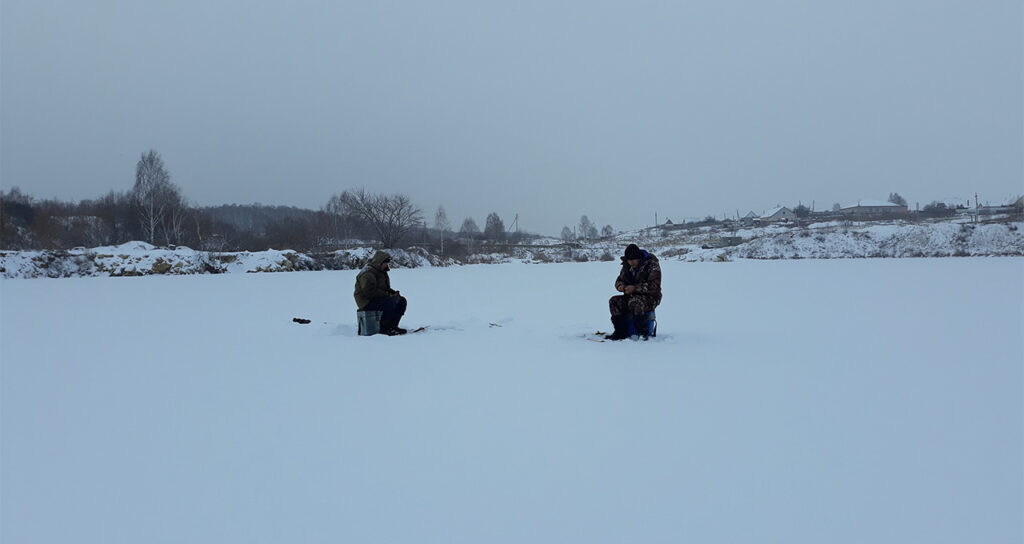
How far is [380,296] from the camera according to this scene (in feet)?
22.4

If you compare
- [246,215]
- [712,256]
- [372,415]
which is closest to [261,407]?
[372,415]

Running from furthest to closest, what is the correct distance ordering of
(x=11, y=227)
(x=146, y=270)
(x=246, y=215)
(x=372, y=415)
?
(x=246, y=215)
(x=11, y=227)
(x=146, y=270)
(x=372, y=415)

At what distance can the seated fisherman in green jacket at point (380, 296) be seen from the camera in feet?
22.2

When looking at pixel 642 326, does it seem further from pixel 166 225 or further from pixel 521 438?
pixel 166 225

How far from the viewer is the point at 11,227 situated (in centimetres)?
3225

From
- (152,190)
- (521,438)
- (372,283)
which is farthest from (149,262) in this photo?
(521,438)

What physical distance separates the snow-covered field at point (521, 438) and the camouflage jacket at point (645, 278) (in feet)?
1.97

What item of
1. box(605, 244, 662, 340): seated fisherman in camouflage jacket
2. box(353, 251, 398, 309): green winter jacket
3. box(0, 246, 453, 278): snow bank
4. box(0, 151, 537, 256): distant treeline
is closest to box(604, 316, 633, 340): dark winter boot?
box(605, 244, 662, 340): seated fisherman in camouflage jacket

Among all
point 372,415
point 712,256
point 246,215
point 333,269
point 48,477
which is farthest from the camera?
point 246,215

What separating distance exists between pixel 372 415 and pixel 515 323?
4.28 metres

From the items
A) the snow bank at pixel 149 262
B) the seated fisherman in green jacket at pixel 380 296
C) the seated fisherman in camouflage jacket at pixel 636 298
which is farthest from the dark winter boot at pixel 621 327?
the snow bank at pixel 149 262

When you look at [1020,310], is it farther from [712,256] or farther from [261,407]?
[712,256]

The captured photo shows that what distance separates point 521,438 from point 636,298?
3.37 meters

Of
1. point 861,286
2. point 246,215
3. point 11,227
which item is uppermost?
point 246,215
